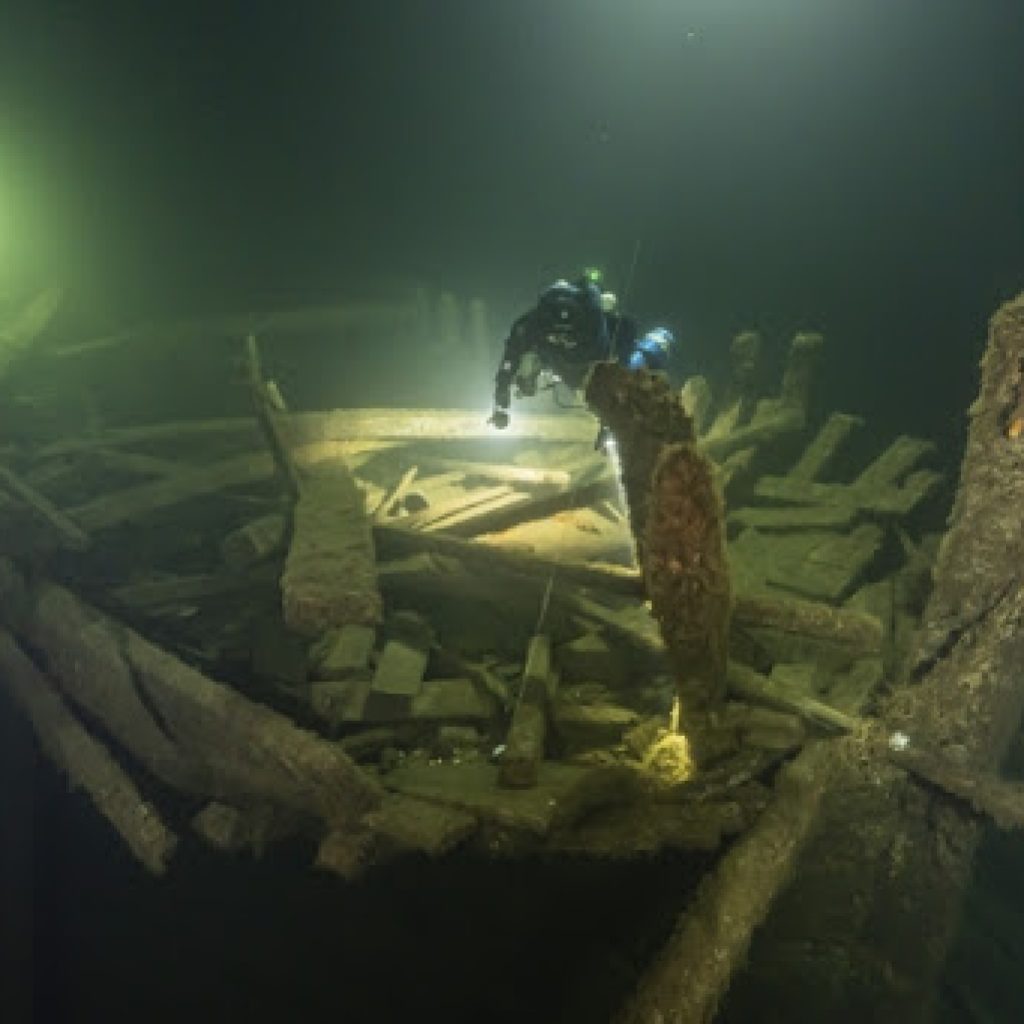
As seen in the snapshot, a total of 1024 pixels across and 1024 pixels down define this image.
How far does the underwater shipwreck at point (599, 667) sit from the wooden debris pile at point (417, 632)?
0.02 meters

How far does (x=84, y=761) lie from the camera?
5160mm

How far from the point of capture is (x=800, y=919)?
436 centimetres

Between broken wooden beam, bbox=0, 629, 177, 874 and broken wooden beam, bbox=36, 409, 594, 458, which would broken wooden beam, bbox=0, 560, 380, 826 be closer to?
broken wooden beam, bbox=0, 629, 177, 874

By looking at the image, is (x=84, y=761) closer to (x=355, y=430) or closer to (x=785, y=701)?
(x=785, y=701)

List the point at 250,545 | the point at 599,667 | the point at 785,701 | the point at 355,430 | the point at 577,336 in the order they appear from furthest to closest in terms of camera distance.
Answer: the point at 355,430
the point at 577,336
the point at 250,545
the point at 599,667
the point at 785,701

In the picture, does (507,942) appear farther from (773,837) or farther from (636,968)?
(773,837)

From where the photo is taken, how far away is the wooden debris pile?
14.6ft

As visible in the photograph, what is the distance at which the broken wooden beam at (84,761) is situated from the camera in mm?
4770

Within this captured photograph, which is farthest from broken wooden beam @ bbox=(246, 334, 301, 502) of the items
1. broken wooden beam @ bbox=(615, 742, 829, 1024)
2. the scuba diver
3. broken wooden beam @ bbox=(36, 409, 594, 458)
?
broken wooden beam @ bbox=(615, 742, 829, 1024)

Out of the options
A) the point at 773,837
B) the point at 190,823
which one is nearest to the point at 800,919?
the point at 773,837

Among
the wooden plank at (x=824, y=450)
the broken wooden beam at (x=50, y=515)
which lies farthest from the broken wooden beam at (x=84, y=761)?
the wooden plank at (x=824, y=450)

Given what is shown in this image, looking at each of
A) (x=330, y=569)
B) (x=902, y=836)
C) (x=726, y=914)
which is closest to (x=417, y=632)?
(x=330, y=569)

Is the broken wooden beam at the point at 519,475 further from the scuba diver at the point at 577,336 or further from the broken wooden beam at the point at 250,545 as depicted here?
the broken wooden beam at the point at 250,545

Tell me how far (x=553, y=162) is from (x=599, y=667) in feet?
70.3
